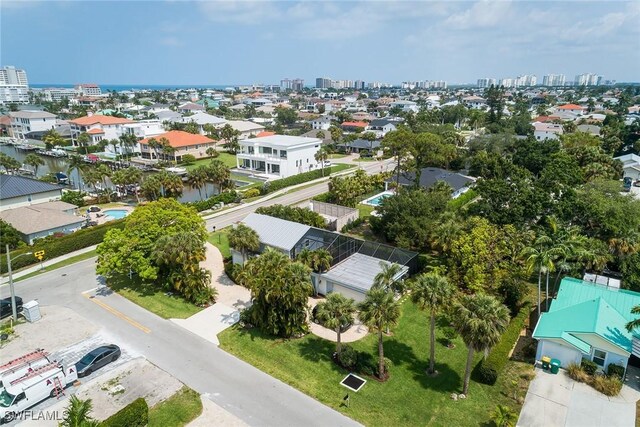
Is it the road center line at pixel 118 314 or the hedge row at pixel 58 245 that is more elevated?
the hedge row at pixel 58 245

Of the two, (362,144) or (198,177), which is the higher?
(198,177)

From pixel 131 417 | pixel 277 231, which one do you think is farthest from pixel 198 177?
pixel 131 417

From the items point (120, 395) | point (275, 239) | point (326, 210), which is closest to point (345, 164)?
point (326, 210)

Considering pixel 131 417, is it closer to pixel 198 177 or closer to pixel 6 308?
pixel 6 308

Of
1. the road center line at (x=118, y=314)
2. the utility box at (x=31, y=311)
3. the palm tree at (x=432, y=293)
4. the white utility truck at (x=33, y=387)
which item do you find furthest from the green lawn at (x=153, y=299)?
the palm tree at (x=432, y=293)

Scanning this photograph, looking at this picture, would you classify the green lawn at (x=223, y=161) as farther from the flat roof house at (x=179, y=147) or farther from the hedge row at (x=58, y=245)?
the hedge row at (x=58, y=245)
